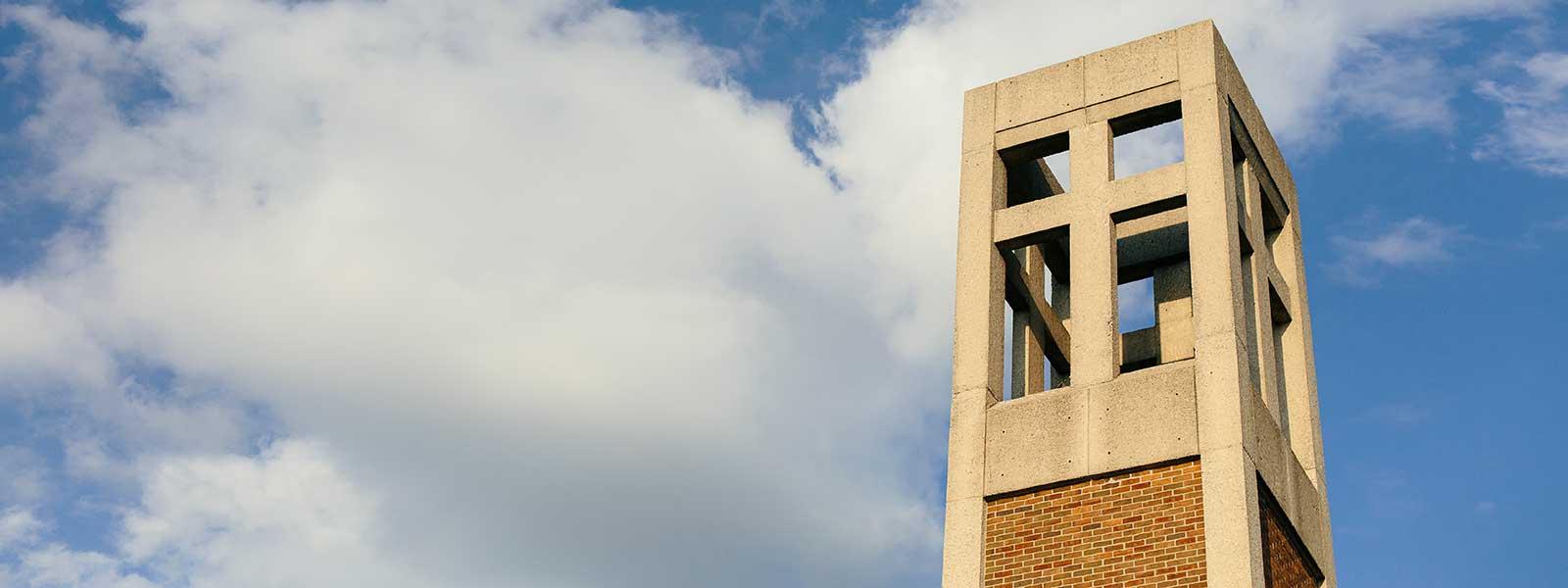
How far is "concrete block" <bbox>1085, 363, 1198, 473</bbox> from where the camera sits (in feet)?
63.1

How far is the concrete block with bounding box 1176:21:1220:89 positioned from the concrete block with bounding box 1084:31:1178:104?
11 centimetres

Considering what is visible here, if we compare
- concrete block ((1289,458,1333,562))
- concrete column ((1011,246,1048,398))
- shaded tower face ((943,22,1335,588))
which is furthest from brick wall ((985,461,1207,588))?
concrete column ((1011,246,1048,398))

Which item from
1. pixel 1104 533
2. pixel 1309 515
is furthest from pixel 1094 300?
pixel 1309 515

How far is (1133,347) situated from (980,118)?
155 inches

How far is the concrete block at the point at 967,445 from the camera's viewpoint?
20.2 m

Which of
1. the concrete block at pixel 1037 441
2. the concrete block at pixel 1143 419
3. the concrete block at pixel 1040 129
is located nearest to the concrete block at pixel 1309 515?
the concrete block at pixel 1143 419

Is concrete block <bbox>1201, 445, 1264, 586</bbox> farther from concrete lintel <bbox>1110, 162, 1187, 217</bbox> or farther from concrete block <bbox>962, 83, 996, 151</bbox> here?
concrete block <bbox>962, 83, 996, 151</bbox>

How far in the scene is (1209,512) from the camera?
60.7 feet

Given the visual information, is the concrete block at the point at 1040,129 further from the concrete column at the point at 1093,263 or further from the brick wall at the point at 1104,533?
the brick wall at the point at 1104,533

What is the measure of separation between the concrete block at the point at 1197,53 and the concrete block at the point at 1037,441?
473 cm

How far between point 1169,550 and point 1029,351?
489cm

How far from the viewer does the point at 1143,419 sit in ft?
64.1

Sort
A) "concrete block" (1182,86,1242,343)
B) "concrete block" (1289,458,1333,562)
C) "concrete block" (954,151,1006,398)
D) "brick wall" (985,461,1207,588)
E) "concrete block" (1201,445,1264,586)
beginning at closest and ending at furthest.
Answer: "concrete block" (1201,445,1264,586), "brick wall" (985,461,1207,588), "concrete block" (1182,86,1242,343), "concrete block" (1289,458,1333,562), "concrete block" (954,151,1006,398)

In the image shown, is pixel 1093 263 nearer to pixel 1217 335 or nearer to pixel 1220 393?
pixel 1217 335
